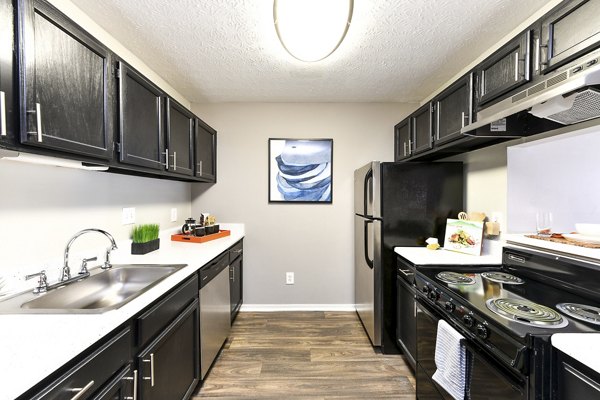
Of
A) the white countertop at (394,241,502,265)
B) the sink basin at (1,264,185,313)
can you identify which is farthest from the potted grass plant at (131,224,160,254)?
the white countertop at (394,241,502,265)

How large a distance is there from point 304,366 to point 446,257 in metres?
1.40

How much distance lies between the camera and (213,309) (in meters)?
2.03

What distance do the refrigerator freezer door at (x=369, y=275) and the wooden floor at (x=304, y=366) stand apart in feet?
0.61

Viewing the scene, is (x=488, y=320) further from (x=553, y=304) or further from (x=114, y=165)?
(x=114, y=165)

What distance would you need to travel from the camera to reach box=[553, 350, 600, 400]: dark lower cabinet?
767mm

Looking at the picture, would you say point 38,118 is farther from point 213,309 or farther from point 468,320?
point 468,320

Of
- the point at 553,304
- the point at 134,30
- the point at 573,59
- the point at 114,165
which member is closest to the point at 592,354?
the point at 553,304

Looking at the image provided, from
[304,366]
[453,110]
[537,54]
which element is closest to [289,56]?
Answer: [453,110]

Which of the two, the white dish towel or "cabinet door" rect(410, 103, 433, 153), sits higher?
"cabinet door" rect(410, 103, 433, 153)

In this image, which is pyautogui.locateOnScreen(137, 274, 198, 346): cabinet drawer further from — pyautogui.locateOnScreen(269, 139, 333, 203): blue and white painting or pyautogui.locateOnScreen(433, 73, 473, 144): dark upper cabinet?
pyautogui.locateOnScreen(433, 73, 473, 144): dark upper cabinet

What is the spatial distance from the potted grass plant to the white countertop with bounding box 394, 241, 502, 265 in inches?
77.9

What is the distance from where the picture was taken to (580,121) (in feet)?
4.43

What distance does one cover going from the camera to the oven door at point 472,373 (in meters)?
0.98

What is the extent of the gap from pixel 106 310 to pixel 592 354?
5.27ft
